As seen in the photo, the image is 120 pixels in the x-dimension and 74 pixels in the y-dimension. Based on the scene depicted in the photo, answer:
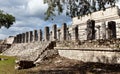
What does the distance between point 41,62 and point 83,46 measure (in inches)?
142

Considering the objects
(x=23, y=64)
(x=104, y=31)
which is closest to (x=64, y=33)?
(x=104, y=31)

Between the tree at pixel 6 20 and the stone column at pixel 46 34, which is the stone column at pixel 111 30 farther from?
the tree at pixel 6 20

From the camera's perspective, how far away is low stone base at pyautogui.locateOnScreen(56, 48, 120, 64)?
16.8 m

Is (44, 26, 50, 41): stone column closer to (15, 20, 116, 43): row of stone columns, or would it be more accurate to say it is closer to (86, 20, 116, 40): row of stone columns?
(15, 20, 116, 43): row of stone columns

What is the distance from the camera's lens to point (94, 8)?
67.1 ft

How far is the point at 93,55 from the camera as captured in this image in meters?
18.9

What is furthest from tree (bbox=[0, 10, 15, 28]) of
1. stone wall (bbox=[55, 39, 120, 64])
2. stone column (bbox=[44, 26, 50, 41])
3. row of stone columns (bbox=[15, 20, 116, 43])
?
stone wall (bbox=[55, 39, 120, 64])

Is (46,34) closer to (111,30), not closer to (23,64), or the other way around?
(23,64)

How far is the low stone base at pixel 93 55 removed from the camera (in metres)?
16.8

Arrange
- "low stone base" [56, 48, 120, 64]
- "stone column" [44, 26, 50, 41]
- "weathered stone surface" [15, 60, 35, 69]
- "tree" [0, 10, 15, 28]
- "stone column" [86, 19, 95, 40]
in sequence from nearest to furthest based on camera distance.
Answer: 1. "low stone base" [56, 48, 120, 64]
2. "weathered stone surface" [15, 60, 35, 69]
3. "stone column" [86, 19, 95, 40]
4. "stone column" [44, 26, 50, 41]
5. "tree" [0, 10, 15, 28]

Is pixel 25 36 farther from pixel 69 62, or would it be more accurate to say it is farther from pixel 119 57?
pixel 119 57

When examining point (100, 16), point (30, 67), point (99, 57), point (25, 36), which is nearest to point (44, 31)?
point (25, 36)

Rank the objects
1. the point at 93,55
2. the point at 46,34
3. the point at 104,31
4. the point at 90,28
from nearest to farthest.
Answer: the point at 93,55, the point at 90,28, the point at 104,31, the point at 46,34


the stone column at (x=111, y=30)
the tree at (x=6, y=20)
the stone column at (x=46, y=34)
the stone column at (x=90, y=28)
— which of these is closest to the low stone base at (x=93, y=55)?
the stone column at (x=90, y=28)
